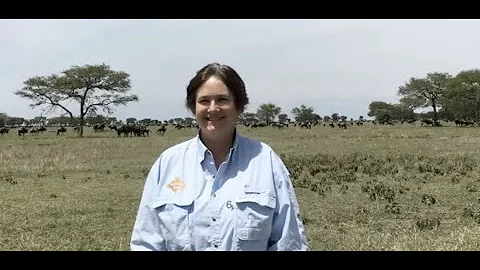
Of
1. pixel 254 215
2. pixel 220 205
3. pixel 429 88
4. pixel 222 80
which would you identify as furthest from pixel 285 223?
pixel 429 88

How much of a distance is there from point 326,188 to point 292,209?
26.3ft

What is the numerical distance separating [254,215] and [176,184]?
15.8 inches

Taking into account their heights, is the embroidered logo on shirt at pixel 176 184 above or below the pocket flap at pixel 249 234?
above

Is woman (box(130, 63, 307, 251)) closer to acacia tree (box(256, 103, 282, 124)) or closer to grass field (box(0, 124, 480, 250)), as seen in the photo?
grass field (box(0, 124, 480, 250))

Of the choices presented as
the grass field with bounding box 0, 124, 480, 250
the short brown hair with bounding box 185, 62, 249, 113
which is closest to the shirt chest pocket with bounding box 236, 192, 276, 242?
the short brown hair with bounding box 185, 62, 249, 113

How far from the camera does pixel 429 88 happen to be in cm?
6875

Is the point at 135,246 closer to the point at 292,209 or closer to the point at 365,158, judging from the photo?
the point at 292,209

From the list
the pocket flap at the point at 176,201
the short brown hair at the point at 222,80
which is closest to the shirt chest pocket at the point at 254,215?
the pocket flap at the point at 176,201

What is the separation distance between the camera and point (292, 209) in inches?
87.5

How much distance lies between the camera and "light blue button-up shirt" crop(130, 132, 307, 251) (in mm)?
2174

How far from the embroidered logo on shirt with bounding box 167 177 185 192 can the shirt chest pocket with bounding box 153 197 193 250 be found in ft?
0.18

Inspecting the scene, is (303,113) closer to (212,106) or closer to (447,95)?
(447,95)

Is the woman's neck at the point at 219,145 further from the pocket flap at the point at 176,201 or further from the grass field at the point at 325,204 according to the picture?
the grass field at the point at 325,204

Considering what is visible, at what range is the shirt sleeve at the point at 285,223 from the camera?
2188 millimetres
